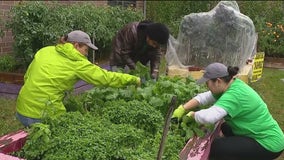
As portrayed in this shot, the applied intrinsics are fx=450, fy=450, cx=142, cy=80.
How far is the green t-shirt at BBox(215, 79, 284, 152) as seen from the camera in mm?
3715

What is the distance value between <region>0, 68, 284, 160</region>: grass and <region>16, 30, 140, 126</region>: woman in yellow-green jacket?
174 cm

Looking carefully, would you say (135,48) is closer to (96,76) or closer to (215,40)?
(96,76)

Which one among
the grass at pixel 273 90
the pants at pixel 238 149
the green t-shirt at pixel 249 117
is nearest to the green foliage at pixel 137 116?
the green t-shirt at pixel 249 117

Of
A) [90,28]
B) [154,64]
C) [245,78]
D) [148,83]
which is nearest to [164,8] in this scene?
[90,28]

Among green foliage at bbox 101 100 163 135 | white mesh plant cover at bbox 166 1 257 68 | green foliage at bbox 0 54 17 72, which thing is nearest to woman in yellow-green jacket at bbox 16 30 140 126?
green foliage at bbox 101 100 163 135

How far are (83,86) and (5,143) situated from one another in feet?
14.8

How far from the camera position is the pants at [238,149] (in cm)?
401

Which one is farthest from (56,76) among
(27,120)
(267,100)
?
(267,100)

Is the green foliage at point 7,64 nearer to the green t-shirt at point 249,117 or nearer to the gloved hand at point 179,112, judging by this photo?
the gloved hand at point 179,112

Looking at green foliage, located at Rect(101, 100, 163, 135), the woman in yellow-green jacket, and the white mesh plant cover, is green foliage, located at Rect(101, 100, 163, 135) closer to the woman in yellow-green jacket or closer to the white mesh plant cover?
the woman in yellow-green jacket

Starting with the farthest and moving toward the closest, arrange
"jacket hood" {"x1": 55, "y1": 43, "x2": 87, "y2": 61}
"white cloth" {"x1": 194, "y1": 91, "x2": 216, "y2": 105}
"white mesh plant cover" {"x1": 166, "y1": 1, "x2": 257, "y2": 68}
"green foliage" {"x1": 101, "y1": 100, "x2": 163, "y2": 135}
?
1. "white mesh plant cover" {"x1": 166, "y1": 1, "x2": 257, "y2": 68}
2. "white cloth" {"x1": 194, "y1": 91, "x2": 216, "y2": 105}
3. "jacket hood" {"x1": 55, "y1": 43, "x2": 87, "y2": 61}
4. "green foliage" {"x1": 101, "y1": 100, "x2": 163, "y2": 135}

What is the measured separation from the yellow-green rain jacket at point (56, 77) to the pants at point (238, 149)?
1.19 metres

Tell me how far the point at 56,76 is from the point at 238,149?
5.68 feet

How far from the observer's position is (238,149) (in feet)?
13.2
